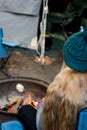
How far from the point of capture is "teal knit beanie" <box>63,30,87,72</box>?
2623mm

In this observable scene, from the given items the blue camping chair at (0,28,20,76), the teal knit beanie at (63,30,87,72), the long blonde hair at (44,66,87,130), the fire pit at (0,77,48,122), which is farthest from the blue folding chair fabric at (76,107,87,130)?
the blue camping chair at (0,28,20,76)

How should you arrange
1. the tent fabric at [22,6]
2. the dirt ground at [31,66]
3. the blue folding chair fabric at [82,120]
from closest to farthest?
1. the blue folding chair fabric at [82,120]
2. the dirt ground at [31,66]
3. the tent fabric at [22,6]

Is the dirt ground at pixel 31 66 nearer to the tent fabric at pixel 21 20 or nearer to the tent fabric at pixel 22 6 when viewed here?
the tent fabric at pixel 21 20

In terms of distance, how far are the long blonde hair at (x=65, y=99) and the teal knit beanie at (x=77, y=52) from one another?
0.19 feet

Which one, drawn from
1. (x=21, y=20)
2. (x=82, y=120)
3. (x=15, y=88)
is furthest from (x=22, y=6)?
(x=82, y=120)

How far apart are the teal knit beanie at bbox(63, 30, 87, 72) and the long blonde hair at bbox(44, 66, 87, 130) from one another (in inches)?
2.3

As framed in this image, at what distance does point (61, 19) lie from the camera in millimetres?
8281

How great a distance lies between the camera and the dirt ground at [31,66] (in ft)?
23.5

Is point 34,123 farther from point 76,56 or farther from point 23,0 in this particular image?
point 23,0

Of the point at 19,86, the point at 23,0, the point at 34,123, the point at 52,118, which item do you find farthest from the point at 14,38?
the point at 52,118

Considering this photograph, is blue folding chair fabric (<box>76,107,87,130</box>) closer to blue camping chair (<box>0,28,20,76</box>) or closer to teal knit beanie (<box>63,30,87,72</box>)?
teal knit beanie (<box>63,30,87,72</box>)

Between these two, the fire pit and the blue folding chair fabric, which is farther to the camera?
the fire pit

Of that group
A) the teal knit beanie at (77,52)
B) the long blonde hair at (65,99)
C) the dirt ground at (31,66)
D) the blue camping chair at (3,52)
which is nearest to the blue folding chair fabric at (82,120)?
the long blonde hair at (65,99)

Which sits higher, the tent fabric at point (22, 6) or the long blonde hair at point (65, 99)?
the long blonde hair at point (65, 99)
